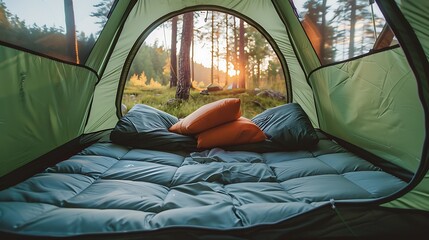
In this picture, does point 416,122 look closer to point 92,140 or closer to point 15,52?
point 15,52

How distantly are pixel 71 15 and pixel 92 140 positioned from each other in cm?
92

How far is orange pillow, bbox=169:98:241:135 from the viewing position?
Answer: 7.06ft

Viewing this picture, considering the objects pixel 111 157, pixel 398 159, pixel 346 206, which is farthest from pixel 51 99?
pixel 398 159

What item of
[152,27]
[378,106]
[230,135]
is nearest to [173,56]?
[152,27]

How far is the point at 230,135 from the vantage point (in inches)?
82.4

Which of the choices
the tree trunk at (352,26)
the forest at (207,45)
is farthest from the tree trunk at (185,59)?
the tree trunk at (352,26)

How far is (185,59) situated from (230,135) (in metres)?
2.95

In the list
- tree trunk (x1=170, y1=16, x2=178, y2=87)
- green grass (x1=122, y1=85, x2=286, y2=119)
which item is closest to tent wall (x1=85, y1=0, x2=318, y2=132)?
green grass (x1=122, y1=85, x2=286, y2=119)

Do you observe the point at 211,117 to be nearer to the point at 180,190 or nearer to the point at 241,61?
the point at 180,190

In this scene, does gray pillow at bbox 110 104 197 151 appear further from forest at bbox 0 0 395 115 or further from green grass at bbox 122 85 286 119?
green grass at bbox 122 85 286 119

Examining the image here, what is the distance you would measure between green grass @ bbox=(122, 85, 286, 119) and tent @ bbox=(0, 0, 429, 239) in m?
2.14

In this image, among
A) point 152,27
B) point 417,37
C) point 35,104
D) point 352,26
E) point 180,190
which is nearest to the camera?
point 417,37

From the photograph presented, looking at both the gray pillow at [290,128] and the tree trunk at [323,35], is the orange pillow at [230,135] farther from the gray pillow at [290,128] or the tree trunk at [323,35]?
the tree trunk at [323,35]

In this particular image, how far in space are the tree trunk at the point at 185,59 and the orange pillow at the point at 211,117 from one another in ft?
8.70
